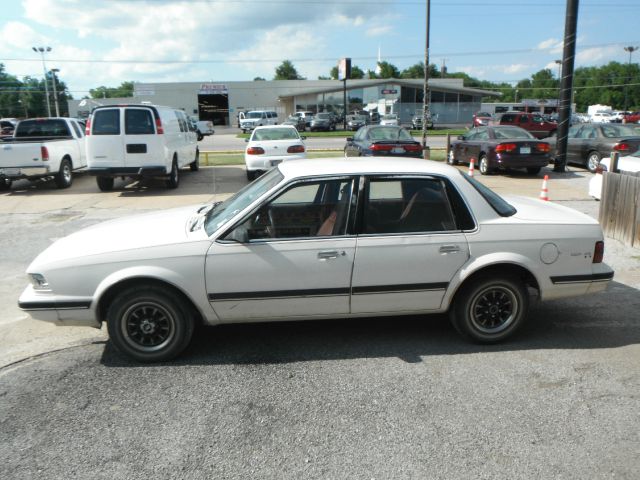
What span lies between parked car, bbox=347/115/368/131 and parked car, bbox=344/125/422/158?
3245 centimetres

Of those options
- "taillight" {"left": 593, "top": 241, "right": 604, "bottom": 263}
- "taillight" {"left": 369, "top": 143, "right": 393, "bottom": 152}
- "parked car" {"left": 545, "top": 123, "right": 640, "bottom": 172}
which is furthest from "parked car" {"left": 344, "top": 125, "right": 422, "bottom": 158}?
"taillight" {"left": 593, "top": 241, "right": 604, "bottom": 263}

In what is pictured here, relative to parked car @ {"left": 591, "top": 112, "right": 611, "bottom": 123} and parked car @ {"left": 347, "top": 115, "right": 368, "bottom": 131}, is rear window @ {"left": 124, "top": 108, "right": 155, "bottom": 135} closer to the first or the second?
parked car @ {"left": 347, "top": 115, "right": 368, "bottom": 131}

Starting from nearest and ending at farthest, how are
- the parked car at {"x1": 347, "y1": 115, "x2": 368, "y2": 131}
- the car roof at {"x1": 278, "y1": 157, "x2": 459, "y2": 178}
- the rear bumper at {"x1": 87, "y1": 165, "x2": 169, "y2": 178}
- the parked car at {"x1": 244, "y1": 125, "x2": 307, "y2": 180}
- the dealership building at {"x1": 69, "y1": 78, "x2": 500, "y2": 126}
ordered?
the car roof at {"x1": 278, "y1": 157, "x2": 459, "y2": 178} < the rear bumper at {"x1": 87, "y1": 165, "x2": 169, "y2": 178} < the parked car at {"x1": 244, "y1": 125, "x2": 307, "y2": 180} < the parked car at {"x1": 347, "y1": 115, "x2": 368, "y2": 131} < the dealership building at {"x1": 69, "y1": 78, "x2": 500, "y2": 126}

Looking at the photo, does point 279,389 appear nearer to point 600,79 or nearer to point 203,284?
point 203,284

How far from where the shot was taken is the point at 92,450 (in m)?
3.26

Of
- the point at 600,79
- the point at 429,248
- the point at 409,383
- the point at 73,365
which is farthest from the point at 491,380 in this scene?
the point at 600,79

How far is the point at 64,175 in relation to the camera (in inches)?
584

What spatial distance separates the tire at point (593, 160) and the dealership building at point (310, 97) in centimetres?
3983

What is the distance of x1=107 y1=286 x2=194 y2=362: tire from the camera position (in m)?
4.22

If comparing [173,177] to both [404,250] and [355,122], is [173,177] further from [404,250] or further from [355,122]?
[355,122]

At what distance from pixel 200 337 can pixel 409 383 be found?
6.45ft

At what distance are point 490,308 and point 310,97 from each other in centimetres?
6191

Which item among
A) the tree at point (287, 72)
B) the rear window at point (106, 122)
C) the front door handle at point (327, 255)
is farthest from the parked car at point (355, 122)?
the tree at point (287, 72)

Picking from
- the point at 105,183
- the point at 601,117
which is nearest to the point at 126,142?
the point at 105,183
